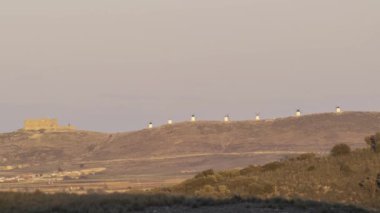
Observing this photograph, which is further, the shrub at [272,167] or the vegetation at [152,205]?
the shrub at [272,167]

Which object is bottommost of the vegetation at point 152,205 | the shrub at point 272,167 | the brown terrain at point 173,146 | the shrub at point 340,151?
the vegetation at point 152,205

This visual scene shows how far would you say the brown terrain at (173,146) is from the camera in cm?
14250

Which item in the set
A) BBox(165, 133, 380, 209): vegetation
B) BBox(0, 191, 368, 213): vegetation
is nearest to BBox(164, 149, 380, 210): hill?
BBox(165, 133, 380, 209): vegetation

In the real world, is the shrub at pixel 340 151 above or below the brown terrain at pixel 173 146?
below

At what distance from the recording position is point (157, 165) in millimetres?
147875

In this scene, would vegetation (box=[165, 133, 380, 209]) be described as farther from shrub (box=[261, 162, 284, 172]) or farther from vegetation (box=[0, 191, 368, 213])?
vegetation (box=[0, 191, 368, 213])

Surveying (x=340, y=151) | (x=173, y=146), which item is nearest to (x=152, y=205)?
(x=340, y=151)

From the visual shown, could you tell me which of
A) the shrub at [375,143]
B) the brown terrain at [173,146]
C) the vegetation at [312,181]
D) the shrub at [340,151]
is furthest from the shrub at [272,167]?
the brown terrain at [173,146]

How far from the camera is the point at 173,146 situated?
166 meters

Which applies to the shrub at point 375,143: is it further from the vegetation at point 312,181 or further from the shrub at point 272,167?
the shrub at point 272,167

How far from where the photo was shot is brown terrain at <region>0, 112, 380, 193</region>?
142m

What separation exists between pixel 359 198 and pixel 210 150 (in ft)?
378

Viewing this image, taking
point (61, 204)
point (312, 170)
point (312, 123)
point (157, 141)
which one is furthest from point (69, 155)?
point (61, 204)

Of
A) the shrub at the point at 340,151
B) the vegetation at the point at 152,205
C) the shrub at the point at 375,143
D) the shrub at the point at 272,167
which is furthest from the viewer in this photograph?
the shrub at the point at 340,151
